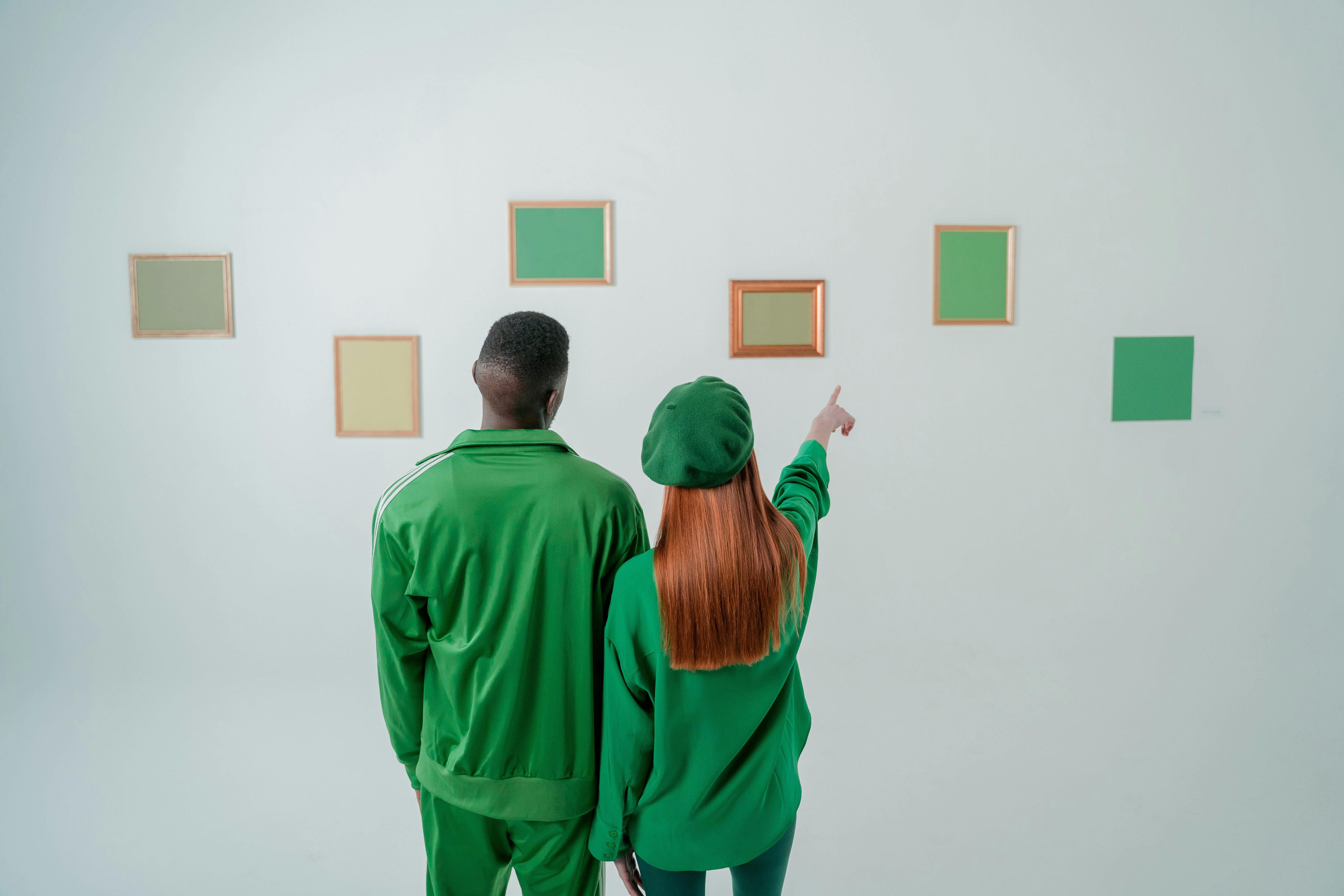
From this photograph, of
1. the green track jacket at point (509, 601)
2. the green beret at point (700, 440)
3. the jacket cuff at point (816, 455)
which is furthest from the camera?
the jacket cuff at point (816, 455)

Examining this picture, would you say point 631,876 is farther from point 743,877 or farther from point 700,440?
point 700,440

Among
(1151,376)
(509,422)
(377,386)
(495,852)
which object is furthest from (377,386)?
(1151,376)

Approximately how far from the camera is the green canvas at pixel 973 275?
1.84 meters

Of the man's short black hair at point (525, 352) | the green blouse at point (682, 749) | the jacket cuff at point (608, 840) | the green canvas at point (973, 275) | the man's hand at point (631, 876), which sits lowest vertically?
the man's hand at point (631, 876)

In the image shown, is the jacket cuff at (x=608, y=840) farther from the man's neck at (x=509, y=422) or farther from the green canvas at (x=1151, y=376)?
the green canvas at (x=1151, y=376)

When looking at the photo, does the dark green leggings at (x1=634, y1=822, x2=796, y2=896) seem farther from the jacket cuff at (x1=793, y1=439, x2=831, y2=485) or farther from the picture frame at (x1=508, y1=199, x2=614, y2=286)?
the picture frame at (x1=508, y1=199, x2=614, y2=286)

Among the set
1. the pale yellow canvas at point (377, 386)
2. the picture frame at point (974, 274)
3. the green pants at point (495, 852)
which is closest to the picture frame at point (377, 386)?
the pale yellow canvas at point (377, 386)

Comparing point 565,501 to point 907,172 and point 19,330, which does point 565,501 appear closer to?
point 907,172

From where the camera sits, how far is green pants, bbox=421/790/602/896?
1.00 metres

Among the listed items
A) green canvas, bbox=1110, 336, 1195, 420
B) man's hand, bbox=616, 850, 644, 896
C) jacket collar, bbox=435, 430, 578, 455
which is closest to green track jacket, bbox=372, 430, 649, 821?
jacket collar, bbox=435, 430, 578, 455

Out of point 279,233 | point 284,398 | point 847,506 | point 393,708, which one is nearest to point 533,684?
point 393,708

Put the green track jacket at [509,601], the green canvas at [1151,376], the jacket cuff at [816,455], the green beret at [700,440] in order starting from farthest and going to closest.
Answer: the green canvas at [1151,376] < the jacket cuff at [816,455] < the green track jacket at [509,601] < the green beret at [700,440]

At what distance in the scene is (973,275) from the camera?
1850mm

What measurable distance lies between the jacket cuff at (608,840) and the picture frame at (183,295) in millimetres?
1629
